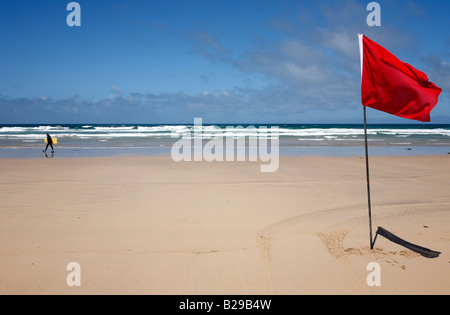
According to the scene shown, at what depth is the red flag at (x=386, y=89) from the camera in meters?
4.53

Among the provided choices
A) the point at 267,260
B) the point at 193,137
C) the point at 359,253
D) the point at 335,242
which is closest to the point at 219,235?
the point at 267,260

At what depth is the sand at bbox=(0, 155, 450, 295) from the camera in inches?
151

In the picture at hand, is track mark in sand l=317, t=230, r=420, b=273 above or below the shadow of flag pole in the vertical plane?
below

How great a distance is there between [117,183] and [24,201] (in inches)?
109

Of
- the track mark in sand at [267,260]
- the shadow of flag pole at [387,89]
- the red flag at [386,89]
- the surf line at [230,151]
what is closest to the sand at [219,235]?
the track mark in sand at [267,260]

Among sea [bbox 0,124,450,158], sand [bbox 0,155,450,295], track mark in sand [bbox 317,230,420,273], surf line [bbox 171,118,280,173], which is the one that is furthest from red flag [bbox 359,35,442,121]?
sea [bbox 0,124,450,158]

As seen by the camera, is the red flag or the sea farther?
the sea

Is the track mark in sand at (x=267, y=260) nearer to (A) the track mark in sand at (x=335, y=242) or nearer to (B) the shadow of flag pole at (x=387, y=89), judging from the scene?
(A) the track mark in sand at (x=335, y=242)

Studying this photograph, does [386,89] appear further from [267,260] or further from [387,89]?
[267,260]

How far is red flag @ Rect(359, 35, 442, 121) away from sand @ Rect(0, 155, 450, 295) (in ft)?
7.42

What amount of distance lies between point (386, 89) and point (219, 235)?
12.2ft

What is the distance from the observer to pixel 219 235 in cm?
543

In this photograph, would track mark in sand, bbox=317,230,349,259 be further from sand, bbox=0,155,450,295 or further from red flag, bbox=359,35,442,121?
red flag, bbox=359,35,442,121
